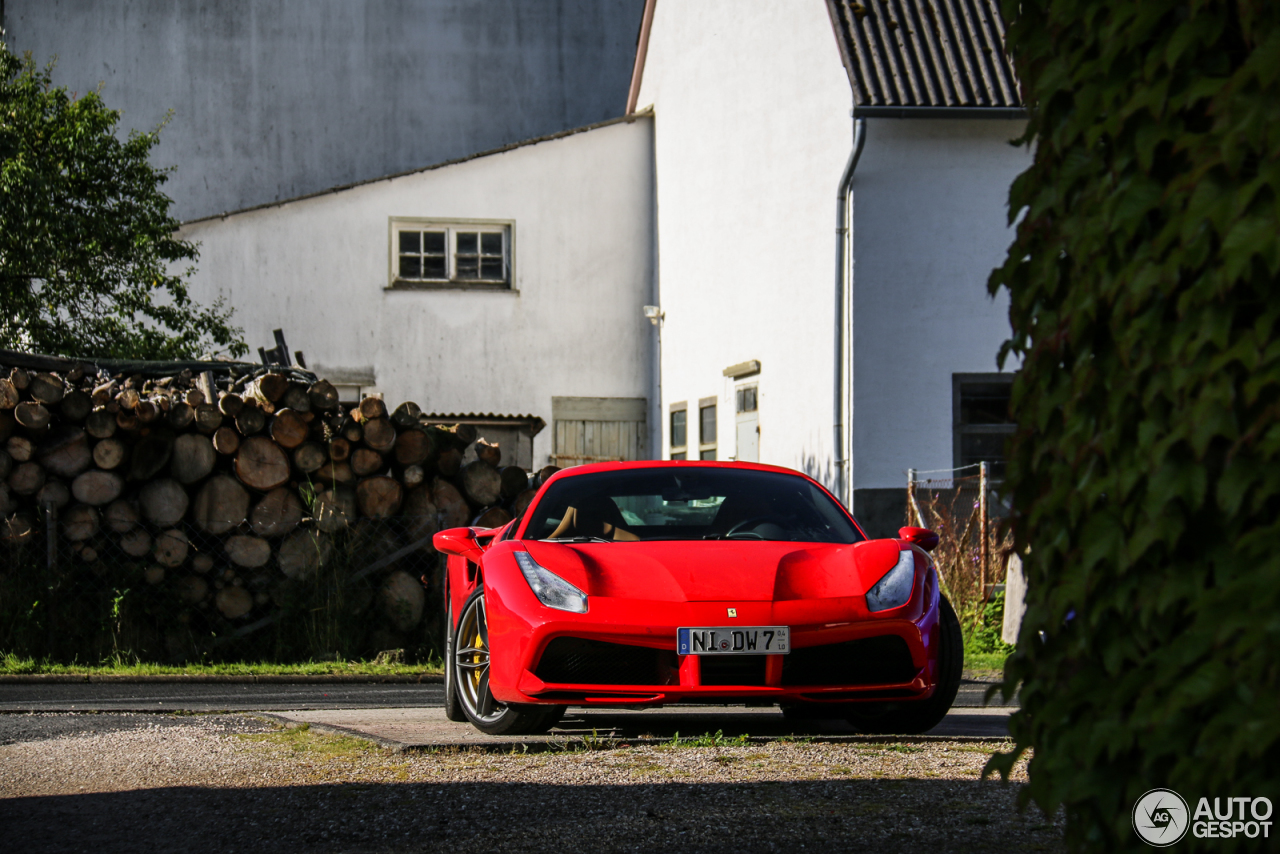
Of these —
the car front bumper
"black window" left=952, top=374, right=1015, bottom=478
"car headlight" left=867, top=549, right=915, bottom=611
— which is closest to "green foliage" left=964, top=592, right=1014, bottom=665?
"black window" left=952, top=374, right=1015, bottom=478

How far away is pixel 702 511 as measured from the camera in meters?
8.05

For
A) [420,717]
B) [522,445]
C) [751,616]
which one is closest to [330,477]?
[420,717]

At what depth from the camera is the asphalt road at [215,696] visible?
8.74 meters

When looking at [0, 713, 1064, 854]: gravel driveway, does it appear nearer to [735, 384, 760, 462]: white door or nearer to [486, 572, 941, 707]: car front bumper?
[486, 572, 941, 707]: car front bumper

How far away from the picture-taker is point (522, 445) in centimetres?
2097

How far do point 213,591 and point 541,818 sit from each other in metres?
7.82

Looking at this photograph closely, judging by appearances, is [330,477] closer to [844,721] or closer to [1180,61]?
[844,721]

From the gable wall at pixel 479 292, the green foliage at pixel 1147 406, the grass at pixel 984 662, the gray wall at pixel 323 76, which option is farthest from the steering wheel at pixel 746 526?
the gray wall at pixel 323 76

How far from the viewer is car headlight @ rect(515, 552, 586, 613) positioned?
631cm

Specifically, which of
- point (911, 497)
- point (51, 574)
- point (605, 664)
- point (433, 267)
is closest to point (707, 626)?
point (605, 664)

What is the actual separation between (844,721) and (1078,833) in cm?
507

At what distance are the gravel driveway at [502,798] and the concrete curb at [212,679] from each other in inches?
155

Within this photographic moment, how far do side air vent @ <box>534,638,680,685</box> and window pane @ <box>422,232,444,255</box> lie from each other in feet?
52.9
